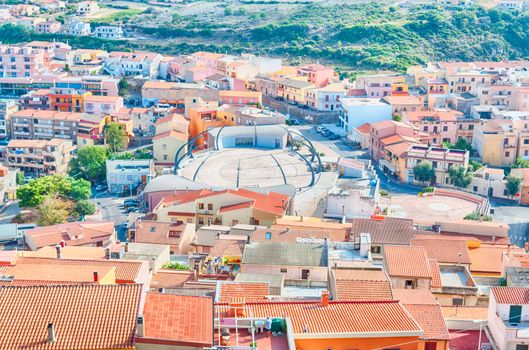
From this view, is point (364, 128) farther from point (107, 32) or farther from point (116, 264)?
point (107, 32)

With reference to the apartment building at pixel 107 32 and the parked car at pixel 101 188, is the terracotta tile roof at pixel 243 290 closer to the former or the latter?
the parked car at pixel 101 188

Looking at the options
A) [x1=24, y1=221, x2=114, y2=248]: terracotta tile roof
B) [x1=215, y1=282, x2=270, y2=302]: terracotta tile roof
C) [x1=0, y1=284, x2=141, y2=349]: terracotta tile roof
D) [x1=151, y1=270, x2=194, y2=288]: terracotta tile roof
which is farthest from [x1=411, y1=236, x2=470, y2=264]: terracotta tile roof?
[x1=24, y1=221, x2=114, y2=248]: terracotta tile roof

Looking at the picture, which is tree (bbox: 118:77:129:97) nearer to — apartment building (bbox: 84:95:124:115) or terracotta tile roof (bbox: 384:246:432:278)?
apartment building (bbox: 84:95:124:115)

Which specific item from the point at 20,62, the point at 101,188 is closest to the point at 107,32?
the point at 20,62

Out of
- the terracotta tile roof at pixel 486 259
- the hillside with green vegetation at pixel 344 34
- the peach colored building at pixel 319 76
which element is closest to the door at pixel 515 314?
the terracotta tile roof at pixel 486 259

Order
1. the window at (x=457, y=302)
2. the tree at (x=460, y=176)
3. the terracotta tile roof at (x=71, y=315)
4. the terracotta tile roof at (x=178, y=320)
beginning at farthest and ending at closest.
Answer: the tree at (x=460, y=176)
the window at (x=457, y=302)
the terracotta tile roof at (x=178, y=320)
the terracotta tile roof at (x=71, y=315)
